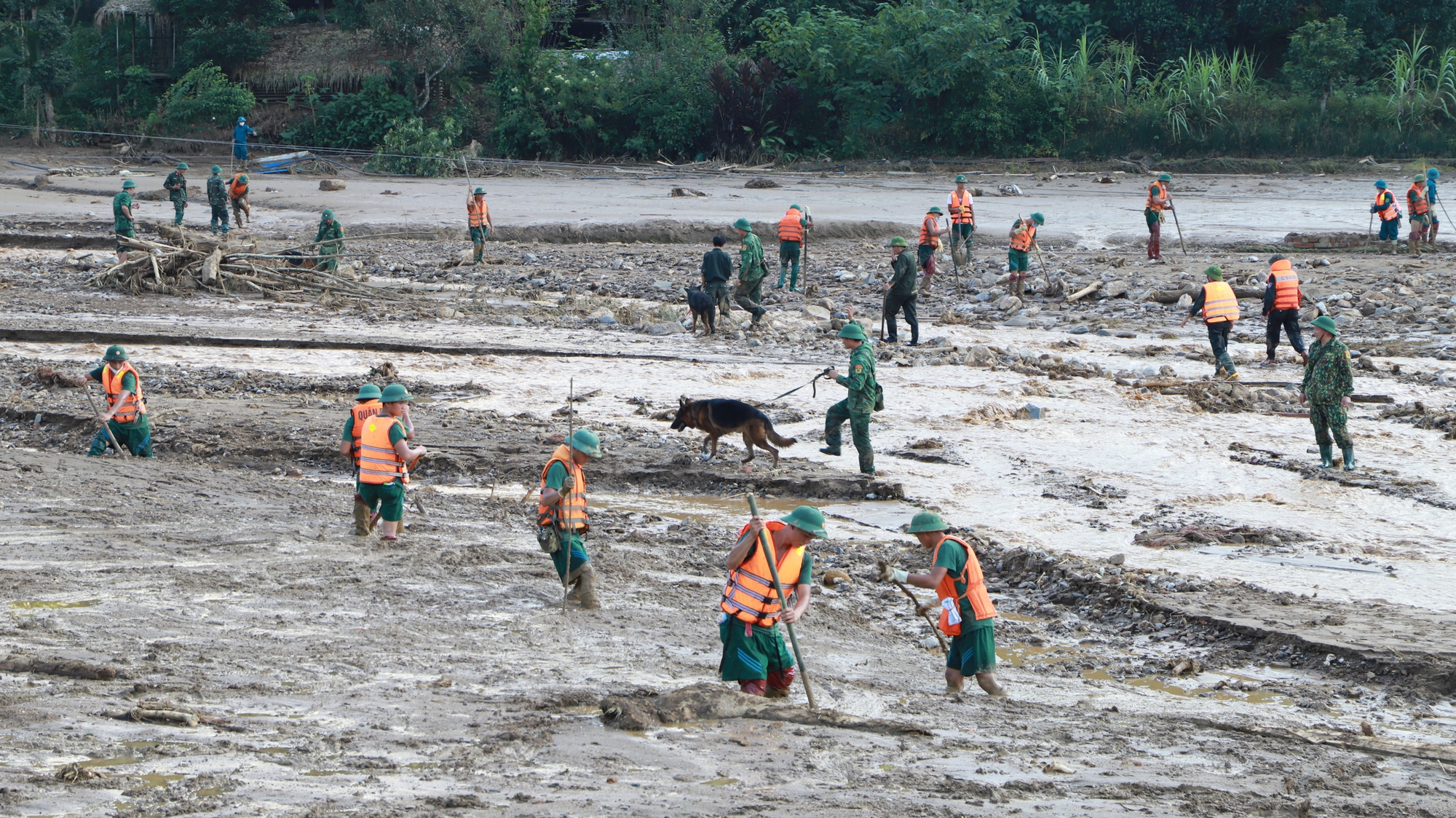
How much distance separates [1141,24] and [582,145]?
17564mm

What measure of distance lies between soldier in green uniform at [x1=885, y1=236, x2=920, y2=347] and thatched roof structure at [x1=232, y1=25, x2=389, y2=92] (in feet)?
88.3

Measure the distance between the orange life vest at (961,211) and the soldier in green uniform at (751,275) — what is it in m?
4.77

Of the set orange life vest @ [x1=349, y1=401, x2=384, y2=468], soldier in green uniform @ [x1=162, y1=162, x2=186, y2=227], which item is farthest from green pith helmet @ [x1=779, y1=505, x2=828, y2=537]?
soldier in green uniform @ [x1=162, y1=162, x2=186, y2=227]

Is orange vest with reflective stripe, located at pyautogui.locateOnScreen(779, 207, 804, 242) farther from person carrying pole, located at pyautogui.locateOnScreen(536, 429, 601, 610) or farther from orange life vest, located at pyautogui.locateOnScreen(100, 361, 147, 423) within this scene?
person carrying pole, located at pyautogui.locateOnScreen(536, 429, 601, 610)

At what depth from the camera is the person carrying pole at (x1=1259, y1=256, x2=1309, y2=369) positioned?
1579 cm

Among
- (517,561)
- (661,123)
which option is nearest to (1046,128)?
(661,123)

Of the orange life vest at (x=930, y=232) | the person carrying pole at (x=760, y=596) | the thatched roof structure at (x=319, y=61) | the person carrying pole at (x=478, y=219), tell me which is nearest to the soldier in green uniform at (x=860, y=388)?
the person carrying pole at (x=760, y=596)

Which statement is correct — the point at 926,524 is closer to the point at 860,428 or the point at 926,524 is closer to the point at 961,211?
the point at 860,428

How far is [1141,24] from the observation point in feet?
129

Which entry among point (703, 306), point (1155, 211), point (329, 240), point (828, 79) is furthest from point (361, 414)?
point (828, 79)

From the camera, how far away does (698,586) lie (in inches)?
348

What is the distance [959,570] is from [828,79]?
3351 cm

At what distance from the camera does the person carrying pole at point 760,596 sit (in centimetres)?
632

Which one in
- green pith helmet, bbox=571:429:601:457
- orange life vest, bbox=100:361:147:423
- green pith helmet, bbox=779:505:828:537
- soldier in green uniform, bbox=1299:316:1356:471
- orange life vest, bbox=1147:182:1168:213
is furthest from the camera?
orange life vest, bbox=1147:182:1168:213
